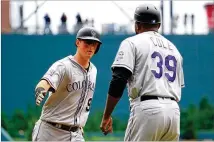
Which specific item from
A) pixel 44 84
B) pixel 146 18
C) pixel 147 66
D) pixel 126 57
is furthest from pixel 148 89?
pixel 44 84

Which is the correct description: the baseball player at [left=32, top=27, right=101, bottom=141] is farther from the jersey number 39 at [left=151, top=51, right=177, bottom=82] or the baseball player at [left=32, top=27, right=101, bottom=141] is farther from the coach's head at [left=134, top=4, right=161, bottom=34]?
the jersey number 39 at [left=151, top=51, right=177, bottom=82]

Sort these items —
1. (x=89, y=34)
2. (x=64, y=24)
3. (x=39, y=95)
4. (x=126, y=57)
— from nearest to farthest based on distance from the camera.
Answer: (x=126, y=57) → (x=39, y=95) → (x=89, y=34) → (x=64, y=24)

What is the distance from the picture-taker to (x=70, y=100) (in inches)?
259

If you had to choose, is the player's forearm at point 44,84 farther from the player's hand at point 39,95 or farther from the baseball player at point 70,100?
the baseball player at point 70,100

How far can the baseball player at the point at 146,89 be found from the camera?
528 centimetres

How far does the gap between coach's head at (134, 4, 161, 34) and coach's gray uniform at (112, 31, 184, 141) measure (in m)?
0.15

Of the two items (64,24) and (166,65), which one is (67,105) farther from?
(64,24)

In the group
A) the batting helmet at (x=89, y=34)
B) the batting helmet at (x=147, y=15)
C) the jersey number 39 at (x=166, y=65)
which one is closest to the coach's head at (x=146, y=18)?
the batting helmet at (x=147, y=15)

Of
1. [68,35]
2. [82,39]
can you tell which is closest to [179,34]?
[68,35]

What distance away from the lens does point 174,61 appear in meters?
5.54

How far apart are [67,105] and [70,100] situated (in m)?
0.06

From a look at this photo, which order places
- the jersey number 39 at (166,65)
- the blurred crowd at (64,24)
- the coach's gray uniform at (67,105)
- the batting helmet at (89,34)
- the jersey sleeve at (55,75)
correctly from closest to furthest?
the jersey number 39 at (166,65) < the jersey sleeve at (55,75) < the coach's gray uniform at (67,105) < the batting helmet at (89,34) < the blurred crowd at (64,24)

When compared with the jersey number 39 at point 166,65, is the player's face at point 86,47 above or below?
above

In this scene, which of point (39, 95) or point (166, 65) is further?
point (39, 95)
